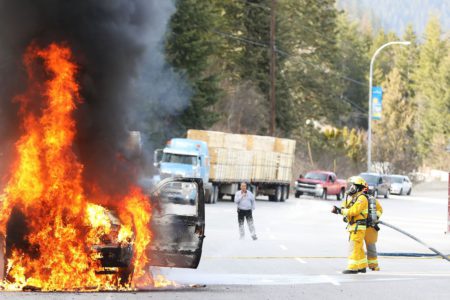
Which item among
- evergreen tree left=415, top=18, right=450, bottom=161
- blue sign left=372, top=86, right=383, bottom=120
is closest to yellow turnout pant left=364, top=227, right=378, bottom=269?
blue sign left=372, top=86, right=383, bottom=120

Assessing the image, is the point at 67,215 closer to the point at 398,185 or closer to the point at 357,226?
the point at 357,226

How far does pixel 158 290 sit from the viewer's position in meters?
13.2

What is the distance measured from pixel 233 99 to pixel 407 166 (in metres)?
24.1

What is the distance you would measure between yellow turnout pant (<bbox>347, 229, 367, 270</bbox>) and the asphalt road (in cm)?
21

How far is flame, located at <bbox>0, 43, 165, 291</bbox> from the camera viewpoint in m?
12.5

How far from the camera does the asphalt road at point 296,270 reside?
13273mm

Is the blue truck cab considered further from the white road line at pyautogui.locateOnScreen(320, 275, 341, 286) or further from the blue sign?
the white road line at pyautogui.locateOnScreen(320, 275, 341, 286)

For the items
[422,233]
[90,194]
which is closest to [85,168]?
[90,194]

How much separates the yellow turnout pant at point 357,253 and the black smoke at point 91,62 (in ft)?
13.4

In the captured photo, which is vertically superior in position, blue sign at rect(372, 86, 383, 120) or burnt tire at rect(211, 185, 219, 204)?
blue sign at rect(372, 86, 383, 120)

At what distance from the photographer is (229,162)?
44781 mm

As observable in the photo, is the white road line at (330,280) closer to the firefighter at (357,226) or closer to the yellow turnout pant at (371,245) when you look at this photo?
the firefighter at (357,226)

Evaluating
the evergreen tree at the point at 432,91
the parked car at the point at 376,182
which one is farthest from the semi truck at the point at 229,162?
the evergreen tree at the point at 432,91

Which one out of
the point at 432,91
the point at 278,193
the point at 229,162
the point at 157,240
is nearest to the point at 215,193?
the point at 229,162
